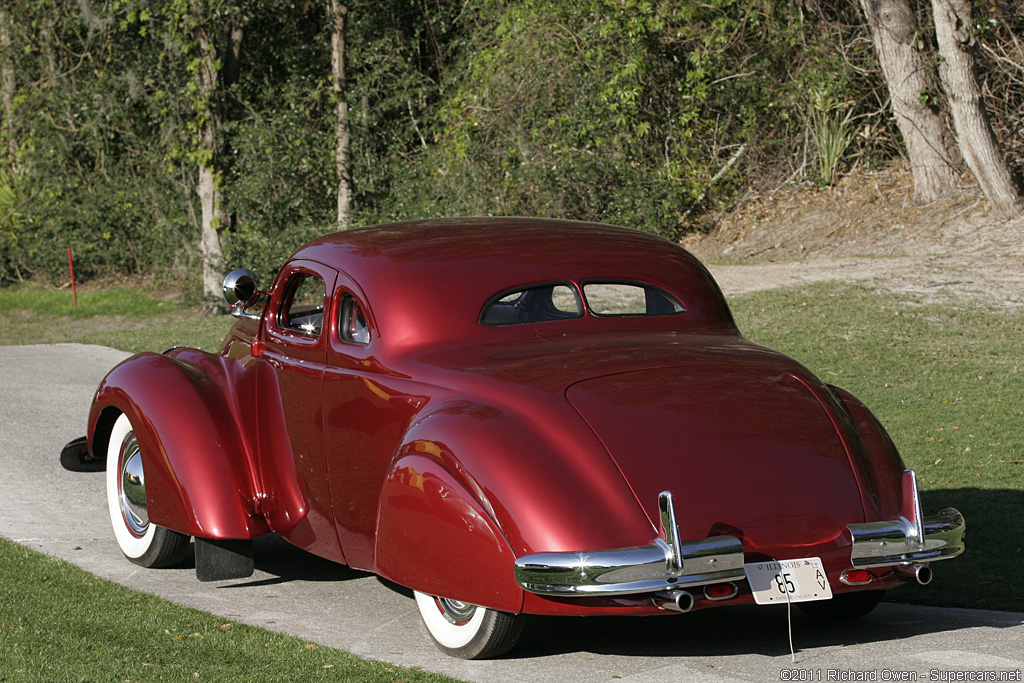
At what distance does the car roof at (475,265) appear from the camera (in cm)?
462

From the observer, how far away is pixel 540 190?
18.2 meters

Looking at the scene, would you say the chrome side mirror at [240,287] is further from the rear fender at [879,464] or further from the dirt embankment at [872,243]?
the dirt embankment at [872,243]

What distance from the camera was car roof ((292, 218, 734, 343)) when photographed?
4.62 metres

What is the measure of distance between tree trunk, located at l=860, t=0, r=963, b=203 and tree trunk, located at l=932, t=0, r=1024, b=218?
0.79 meters

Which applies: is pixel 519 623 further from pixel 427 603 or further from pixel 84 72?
pixel 84 72

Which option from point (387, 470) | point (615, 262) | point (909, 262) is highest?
point (615, 262)

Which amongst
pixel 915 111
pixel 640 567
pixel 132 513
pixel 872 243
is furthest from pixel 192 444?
pixel 915 111

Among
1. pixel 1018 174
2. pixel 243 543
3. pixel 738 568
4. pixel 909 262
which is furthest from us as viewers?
pixel 1018 174

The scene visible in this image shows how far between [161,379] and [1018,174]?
48.6 feet

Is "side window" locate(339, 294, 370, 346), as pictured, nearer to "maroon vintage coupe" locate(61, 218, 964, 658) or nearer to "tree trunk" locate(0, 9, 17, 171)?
"maroon vintage coupe" locate(61, 218, 964, 658)

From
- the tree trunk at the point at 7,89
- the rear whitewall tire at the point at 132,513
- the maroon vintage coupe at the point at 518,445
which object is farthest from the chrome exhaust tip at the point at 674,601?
the tree trunk at the point at 7,89

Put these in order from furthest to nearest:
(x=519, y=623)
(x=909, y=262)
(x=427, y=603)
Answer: (x=909, y=262)
(x=427, y=603)
(x=519, y=623)

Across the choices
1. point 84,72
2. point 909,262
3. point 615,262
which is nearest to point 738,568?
point 615,262

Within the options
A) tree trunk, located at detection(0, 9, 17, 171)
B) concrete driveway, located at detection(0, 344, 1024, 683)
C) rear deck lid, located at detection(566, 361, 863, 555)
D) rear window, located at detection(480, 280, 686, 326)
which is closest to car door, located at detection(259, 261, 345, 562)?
concrete driveway, located at detection(0, 344, 1024, 683)
